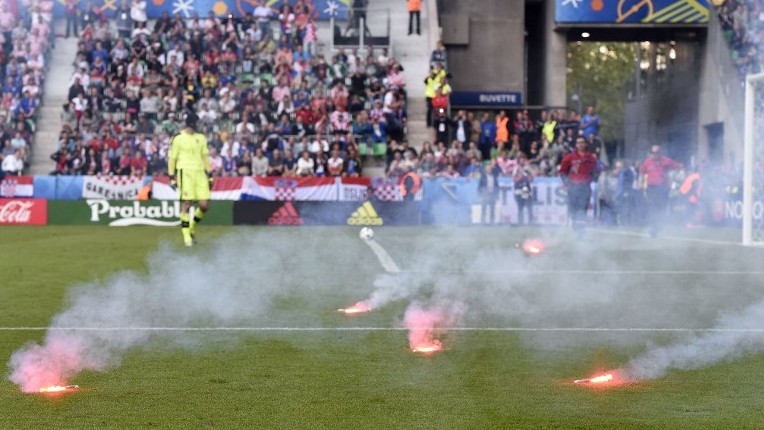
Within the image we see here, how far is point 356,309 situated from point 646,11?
2736 cm

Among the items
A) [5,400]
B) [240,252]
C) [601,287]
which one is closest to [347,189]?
[240,252]

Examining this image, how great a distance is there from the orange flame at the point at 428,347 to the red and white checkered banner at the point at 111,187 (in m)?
22.3

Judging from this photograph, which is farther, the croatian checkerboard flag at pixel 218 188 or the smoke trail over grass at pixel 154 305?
the croatian checkerboard flag at pixel 218 188

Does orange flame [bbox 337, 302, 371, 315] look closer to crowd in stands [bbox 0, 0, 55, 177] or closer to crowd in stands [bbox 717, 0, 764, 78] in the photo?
crowd in stands [bbox 717, 0, 764, 78]

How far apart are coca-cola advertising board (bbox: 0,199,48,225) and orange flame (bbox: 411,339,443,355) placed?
22812 millimetres

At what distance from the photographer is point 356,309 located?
1095 cm

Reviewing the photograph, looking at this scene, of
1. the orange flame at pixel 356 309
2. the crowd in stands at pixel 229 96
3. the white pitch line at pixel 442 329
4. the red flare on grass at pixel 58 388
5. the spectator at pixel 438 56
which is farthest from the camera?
the spectator at pixel 438 56

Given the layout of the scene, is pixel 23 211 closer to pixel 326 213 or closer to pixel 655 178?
pixel 326 213

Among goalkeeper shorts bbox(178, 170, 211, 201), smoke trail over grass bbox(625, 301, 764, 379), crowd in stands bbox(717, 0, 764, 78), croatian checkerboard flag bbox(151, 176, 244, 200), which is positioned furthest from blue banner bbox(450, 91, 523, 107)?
smoke trail over grass bbox(625, 301, 764, 379)

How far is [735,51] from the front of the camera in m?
32.1

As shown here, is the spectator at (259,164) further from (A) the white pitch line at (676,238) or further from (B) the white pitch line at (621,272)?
(B) the white pitch line at (621,272)

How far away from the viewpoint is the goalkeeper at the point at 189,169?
66.6ft

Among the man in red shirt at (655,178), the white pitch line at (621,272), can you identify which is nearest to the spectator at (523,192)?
the man in red shirt at (655,178)

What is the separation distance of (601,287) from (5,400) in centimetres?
805
